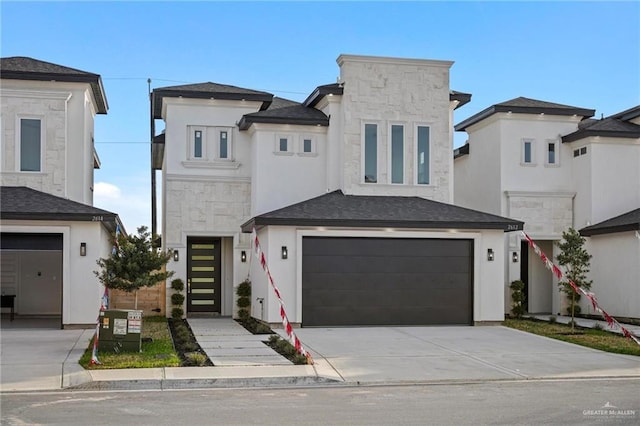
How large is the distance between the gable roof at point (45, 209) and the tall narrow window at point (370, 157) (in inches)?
315

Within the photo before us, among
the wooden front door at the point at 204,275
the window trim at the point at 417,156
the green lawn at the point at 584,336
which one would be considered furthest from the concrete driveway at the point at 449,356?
the wooden front door at the point at 204,275

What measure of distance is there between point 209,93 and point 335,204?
622cm

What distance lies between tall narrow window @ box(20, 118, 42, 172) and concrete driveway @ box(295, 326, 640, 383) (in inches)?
382

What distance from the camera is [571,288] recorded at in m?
21.8

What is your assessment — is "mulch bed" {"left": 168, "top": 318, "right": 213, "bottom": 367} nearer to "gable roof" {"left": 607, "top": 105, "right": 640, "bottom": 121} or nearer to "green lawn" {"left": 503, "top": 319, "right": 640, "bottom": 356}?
"green lawn" {"left": 503, "top": 319, "right": 640, "bottom": 356}

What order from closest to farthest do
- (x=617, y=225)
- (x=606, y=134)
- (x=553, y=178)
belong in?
(x=617, y=225) < (x=606, y=134) < (x=553, y=178)

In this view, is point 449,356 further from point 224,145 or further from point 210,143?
point 210,143

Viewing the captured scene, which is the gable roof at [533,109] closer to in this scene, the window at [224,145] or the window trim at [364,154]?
the window trim at [364,154]

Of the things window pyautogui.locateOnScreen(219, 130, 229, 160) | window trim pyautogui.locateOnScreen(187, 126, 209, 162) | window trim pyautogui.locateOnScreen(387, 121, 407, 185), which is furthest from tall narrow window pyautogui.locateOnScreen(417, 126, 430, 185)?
window trim pyautogui.locateOnScreen(187, 126, 209, 162)

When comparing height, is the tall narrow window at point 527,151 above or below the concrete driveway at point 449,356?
above

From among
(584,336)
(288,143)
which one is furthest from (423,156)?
(584,336)

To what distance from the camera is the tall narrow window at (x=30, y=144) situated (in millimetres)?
23125

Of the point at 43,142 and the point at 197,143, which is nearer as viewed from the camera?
the point at 43,142

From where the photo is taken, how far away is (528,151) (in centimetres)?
2758
